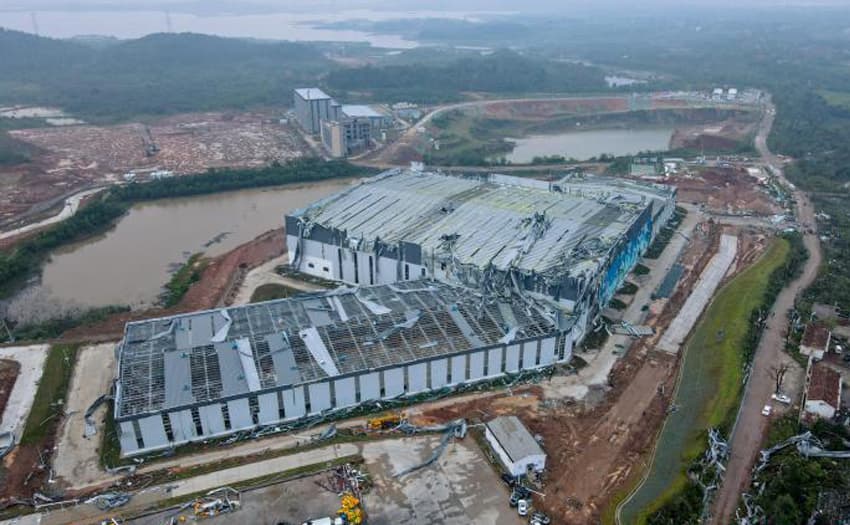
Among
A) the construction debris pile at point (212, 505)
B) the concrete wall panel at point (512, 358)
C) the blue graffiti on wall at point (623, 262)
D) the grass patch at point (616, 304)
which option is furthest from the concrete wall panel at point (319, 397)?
the grass patch at point (616, 304)

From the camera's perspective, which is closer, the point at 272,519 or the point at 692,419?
the point at 272,519

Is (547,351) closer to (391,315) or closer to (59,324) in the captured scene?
(391,315)

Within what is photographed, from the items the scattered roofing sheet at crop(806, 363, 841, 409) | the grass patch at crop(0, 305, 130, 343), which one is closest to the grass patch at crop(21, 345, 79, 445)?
the grass patch at crop(0, 305, 130, 343)

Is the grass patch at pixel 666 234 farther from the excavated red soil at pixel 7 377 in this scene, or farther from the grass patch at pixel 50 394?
the excavated red soil at pixel 7 377

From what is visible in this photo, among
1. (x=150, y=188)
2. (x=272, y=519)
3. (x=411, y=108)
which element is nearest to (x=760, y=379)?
(x=272, y=519)

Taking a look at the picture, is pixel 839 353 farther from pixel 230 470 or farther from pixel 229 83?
pixel 229 83

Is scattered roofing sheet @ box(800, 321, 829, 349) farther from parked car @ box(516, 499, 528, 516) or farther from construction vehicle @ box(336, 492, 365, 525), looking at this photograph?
construction vehicle @ box(336, 492, 365, 525)
